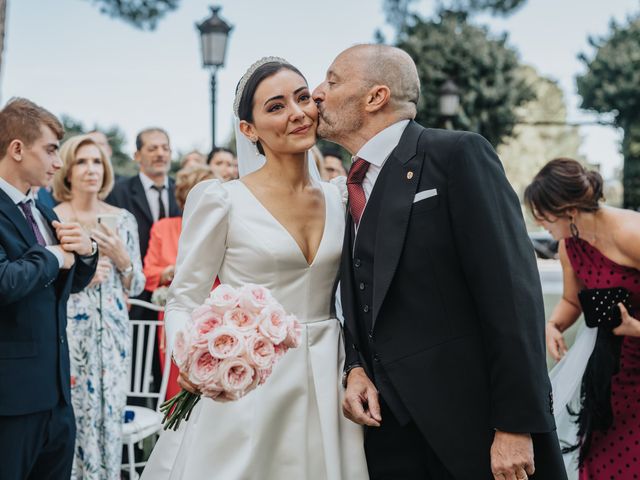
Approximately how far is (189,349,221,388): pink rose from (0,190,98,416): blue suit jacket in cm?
142

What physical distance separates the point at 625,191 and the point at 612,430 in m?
19.7

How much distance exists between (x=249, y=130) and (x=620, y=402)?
2.36m

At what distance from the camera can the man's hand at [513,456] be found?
2164 mm

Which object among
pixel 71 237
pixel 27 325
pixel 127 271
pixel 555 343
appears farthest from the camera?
pixel 127 271

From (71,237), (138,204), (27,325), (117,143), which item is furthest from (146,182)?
(117,143)

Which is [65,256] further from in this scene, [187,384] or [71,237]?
[187,384]

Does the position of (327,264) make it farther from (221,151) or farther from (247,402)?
(221,151)

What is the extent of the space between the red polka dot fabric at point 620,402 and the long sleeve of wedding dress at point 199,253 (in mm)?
2058

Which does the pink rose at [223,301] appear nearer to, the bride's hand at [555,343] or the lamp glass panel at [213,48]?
the bride's hand at [555,343]

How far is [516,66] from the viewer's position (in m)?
17.3

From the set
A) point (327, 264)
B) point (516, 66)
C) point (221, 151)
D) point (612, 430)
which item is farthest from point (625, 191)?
point (327, 264)

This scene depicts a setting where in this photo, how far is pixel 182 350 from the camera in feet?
6.52

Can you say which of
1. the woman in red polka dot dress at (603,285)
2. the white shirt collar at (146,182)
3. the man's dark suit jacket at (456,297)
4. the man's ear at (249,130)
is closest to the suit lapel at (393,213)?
the man's dark suit jacket at (456,297)

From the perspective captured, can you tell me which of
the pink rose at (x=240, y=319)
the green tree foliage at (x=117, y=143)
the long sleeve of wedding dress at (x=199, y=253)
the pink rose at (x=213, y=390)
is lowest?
the pink rose at (x=213, y=390)
